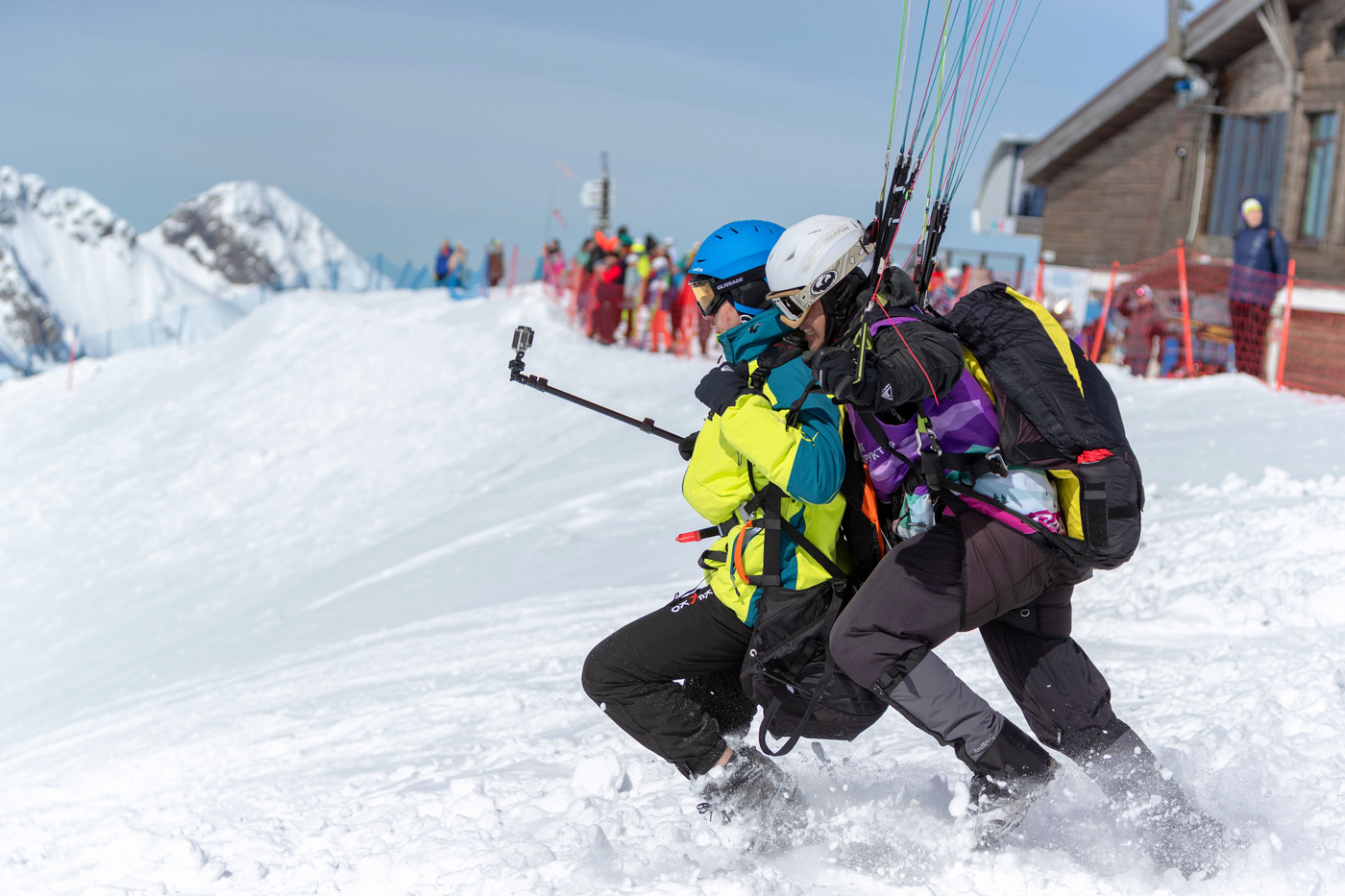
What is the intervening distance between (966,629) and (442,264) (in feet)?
78.7

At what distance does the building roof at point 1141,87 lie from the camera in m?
16.7

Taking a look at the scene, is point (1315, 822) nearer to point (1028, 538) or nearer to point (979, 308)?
point (1028, 538)

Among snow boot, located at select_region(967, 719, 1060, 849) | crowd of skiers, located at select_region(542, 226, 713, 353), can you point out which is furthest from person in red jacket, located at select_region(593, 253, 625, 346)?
snow boot, located at select_region(967, 719, 1060, 849)

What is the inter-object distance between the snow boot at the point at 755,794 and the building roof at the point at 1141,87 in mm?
16911

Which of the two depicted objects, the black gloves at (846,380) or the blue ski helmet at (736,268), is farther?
the blue ski helmet at (736,268)

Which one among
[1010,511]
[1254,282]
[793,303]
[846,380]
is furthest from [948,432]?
[1254,282]

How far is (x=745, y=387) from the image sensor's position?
9.13 feet

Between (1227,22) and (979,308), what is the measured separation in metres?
17.2

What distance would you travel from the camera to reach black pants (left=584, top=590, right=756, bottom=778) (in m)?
→ 3.05

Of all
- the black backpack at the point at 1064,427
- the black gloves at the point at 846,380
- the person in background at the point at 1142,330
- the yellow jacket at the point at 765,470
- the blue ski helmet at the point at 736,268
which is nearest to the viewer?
the black gloves at the point at 846,380

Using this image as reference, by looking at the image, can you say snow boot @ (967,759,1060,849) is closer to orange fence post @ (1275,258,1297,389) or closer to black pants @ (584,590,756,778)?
black pants @ (584,590,756,778)

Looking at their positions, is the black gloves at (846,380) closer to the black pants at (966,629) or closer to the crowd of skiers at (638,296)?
the black pants at (966,629)

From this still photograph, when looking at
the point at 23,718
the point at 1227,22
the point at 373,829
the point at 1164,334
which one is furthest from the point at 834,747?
the point at 1227,22

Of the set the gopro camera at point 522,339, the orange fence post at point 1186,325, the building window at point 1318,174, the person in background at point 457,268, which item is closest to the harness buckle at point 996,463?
the gopro camera at point 522,339
